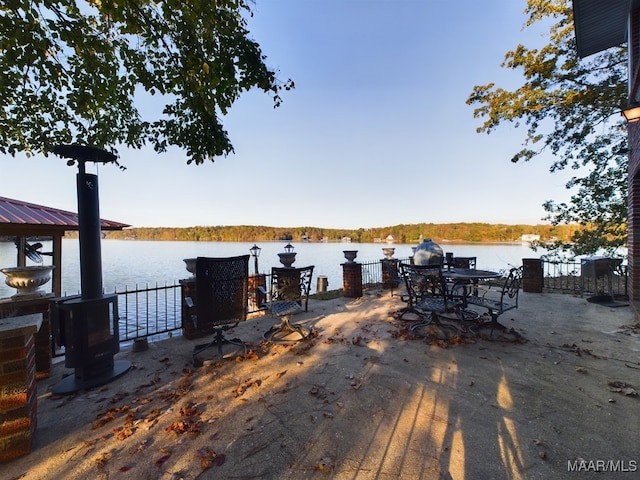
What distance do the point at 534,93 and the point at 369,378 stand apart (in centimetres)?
1058

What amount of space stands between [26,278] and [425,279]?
481 centimetres

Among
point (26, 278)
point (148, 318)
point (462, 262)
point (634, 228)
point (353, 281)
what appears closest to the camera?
point (26, 278)

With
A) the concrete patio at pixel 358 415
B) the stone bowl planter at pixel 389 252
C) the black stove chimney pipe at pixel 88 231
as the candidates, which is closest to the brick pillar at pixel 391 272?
the stone bowl planter at pixel 389 252

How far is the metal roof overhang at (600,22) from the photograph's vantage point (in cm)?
486

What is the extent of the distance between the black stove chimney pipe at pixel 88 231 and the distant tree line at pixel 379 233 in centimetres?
636

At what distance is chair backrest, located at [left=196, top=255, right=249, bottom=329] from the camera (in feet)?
10.5

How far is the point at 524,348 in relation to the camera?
11.6 feet

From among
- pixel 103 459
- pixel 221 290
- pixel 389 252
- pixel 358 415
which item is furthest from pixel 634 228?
pixel 103 459

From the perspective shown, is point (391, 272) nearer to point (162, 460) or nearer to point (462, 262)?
point (462, 262)

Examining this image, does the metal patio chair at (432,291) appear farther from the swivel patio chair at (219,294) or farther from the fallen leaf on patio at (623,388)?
the swivel patio chair at (219,294)

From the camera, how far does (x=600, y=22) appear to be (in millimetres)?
5352

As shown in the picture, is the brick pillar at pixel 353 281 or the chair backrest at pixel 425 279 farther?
the brick pillar at pixel 353 281

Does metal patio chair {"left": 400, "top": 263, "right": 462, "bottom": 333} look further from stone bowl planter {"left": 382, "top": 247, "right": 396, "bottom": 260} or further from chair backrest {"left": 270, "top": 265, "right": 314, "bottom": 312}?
stone bowl planter {"left": 382, "top": 247, "right": 396, "bottom": 260}

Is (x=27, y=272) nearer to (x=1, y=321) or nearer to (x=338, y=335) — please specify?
(x=1, y=321)
